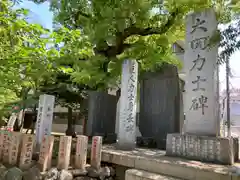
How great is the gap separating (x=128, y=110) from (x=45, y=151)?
9.44 feet

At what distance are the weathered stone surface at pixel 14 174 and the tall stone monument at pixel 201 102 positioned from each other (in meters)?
3.83

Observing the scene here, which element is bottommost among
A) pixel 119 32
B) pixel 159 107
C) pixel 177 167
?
pixel 177 167

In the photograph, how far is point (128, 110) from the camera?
6547 mm

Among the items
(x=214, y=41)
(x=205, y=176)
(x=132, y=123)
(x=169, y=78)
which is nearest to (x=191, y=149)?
(x=205, y=176)

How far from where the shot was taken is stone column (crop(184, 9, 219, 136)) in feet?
17.1

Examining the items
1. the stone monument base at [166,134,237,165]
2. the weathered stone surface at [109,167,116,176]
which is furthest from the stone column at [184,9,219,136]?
the weathered stone surface at [109,167,116,176]

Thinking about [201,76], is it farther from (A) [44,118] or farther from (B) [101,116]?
(A) [44,118]

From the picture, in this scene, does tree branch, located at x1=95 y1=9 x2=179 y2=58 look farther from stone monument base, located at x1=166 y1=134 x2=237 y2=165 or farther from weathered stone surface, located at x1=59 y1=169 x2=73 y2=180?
weathered stone surface, located at x1=59 y1=169 x2=73 y2=180

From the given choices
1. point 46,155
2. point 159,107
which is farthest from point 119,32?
point 46,155

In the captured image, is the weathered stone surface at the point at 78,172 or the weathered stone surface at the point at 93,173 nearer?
the weathered stone surface at the point at 78,172

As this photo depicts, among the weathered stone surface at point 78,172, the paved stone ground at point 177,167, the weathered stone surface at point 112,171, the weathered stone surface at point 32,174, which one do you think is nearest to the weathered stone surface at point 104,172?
the weathered stone surface at point 112,171

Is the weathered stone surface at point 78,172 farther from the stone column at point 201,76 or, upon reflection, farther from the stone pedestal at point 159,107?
the stone pedestal at point 159,107

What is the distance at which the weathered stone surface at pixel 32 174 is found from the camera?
4.45 meters

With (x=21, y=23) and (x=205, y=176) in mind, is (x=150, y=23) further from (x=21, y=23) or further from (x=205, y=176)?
(x=205, y=176)
